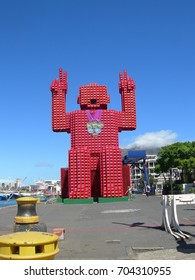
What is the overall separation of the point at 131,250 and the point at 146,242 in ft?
4.18

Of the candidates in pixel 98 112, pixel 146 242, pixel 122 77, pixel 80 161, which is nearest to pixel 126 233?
pixel 146 242

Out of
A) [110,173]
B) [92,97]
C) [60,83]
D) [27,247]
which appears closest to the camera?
[27,247]

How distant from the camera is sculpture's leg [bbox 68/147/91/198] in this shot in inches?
1200

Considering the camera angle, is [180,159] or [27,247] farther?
[180,159]

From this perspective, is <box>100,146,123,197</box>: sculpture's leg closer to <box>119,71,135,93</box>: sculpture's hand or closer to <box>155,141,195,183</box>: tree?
<box>119,71,135,93</box>: sculpture's hand

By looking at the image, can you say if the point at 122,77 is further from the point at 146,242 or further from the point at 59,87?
the point at 146,242

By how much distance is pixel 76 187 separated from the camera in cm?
3055

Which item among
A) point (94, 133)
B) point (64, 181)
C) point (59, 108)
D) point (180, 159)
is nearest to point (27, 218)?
point (94, 133)

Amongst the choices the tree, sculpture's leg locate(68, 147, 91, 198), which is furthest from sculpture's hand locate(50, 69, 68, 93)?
the tree

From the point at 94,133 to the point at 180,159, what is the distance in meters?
23.9

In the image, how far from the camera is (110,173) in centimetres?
3055

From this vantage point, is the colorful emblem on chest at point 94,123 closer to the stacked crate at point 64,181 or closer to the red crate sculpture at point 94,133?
the red crate sculpture at point 94,133

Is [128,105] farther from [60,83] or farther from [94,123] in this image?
[60,83]

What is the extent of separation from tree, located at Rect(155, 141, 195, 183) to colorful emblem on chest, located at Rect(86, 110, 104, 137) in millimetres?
22611
